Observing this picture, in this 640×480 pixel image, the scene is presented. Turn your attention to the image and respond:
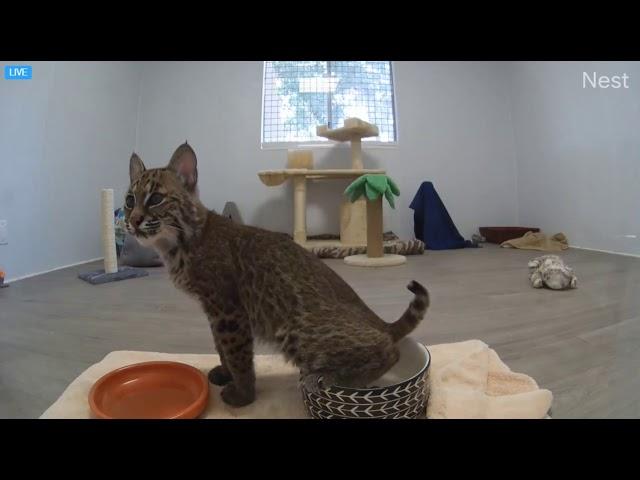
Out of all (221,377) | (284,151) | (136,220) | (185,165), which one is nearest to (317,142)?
(284,151)

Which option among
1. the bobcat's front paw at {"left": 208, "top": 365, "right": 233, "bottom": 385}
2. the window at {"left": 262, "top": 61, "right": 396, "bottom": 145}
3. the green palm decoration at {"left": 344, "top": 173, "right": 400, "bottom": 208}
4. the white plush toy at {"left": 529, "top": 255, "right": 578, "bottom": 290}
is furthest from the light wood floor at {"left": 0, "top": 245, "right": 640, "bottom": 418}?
the window at {"left": 262, "top": 61, "right": 396, "bottom": 145}

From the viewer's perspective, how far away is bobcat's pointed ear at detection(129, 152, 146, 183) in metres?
0.53

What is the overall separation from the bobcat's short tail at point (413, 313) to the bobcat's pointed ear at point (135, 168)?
51 centimetres

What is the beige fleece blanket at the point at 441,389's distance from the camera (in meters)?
0.47

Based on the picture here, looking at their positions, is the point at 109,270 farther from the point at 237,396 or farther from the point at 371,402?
the point at 371,402

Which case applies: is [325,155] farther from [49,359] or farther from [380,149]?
[49,359]

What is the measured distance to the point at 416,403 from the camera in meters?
0.45

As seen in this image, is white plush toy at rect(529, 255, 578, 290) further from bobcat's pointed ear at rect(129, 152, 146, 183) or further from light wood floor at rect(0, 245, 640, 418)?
bobcat's pointed ear at rect(129, 152, 146, 183)

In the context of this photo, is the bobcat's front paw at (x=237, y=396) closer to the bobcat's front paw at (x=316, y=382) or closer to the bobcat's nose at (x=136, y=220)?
the bobcat's front paw at (x=316, y=382)

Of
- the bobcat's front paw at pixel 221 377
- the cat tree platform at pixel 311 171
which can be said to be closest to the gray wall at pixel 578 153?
the cat tree platform at pixel 311 171

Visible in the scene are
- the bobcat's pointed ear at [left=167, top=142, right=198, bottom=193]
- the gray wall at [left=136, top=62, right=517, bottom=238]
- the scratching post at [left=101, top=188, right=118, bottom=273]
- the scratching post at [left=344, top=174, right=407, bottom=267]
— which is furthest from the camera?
the scratching post at [left=344, top=174, right=407, bottom=267]

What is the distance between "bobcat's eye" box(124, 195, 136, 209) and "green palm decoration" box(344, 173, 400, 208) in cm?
76

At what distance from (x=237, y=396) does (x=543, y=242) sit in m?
1.23

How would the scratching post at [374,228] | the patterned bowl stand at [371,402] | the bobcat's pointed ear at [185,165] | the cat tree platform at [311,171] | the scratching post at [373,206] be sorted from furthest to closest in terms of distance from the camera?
the scratching post at [374,228]
the scratching post at [373,206]
the cat tree platform at [311,171]
the bobcat's pointed ear at [185,165]
the patterned bowl stand at [371,402]
